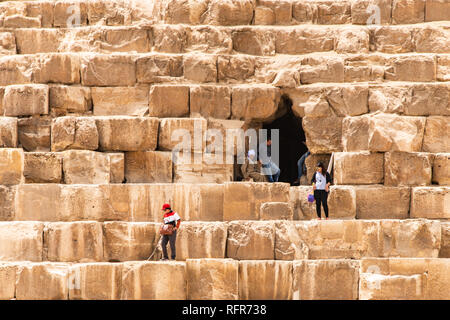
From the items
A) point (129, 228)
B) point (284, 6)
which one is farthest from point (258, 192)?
point (284, 6)

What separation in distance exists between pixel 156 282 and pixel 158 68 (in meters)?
4.70

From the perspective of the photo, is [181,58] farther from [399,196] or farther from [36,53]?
[399,196]

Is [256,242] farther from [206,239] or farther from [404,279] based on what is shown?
[404,279]

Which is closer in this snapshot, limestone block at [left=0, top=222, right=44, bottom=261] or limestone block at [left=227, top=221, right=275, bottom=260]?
limestone block at [left=227, top=221, right=275, bottom=260]

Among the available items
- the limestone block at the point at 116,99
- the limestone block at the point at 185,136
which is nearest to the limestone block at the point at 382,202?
the limestone block at the point at 185,136

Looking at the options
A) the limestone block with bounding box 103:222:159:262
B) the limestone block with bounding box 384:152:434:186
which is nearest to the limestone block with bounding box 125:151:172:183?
the limestone block with bounding box 103:222:159:262

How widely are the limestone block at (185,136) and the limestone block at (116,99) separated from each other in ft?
3.64

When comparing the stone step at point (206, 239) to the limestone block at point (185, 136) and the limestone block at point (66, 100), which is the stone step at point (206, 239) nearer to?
the limestone block at point (185, 136)

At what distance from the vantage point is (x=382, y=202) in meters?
17.4

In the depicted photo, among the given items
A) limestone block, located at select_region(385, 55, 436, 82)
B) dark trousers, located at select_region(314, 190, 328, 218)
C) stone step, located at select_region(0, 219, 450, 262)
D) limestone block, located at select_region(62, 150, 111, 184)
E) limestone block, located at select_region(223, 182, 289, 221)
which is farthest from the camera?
limestone block, located at select_region(385, 55, 436, 82)

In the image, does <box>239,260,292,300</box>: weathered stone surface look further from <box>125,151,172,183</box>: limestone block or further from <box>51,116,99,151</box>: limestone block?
<box>51,116,99,151</box>: limestone block

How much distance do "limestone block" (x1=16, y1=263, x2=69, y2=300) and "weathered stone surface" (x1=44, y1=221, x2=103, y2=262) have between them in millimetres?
436

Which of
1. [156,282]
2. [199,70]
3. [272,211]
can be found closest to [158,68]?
[199,70]

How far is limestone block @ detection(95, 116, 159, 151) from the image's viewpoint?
18.0 m
